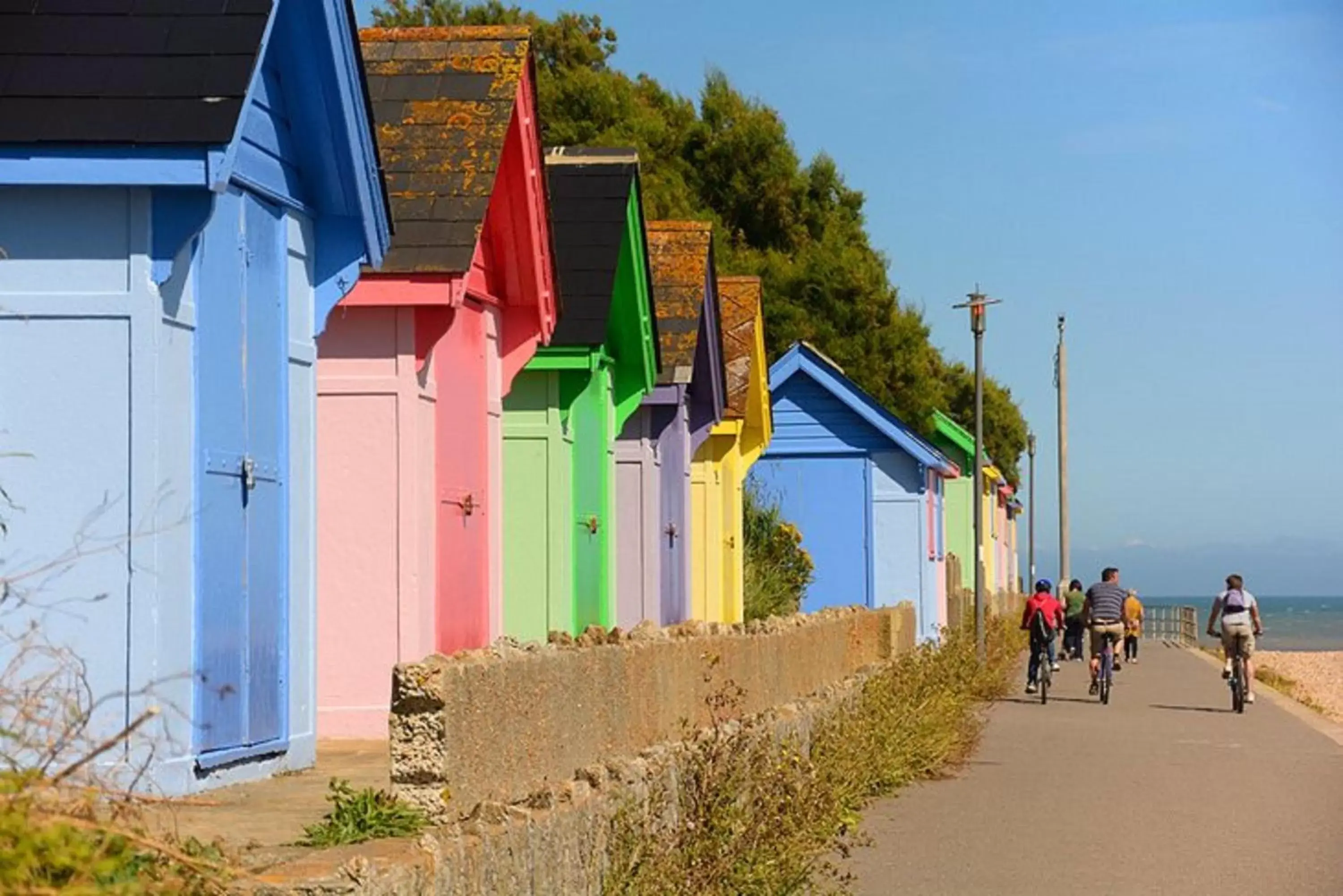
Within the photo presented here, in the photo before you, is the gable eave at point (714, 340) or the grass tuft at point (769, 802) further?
the gable eave at point (714, 340)

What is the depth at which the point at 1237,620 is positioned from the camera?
31.7m

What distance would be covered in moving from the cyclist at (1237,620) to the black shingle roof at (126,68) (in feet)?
77.3

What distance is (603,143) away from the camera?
55.8 meters

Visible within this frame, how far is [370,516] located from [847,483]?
28.5m

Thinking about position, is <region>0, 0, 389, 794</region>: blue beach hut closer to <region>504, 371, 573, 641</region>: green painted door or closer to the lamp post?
<region>504, 371, 573, 641</region>: green painted door

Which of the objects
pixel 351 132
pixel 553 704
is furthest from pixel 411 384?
pixel 553 704

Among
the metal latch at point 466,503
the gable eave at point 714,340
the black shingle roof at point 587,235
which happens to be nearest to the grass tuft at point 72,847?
the metal latch at point 466,503

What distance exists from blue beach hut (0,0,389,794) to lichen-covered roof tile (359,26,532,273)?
12.3ft

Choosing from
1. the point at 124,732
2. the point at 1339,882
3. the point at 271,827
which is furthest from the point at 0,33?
the point at 1339,882

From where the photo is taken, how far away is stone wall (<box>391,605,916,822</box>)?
7305 mm

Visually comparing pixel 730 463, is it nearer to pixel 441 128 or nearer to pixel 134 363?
pixel 441 128

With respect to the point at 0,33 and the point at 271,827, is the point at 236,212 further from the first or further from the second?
the point at 271,827

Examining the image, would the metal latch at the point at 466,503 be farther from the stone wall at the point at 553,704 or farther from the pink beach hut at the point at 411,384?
the stone wall at the point at 553,704

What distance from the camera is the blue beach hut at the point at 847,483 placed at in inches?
1647
